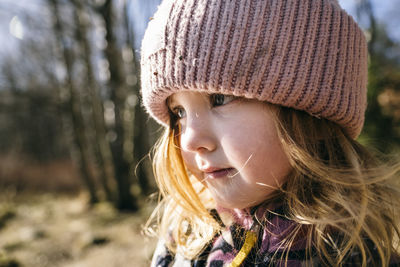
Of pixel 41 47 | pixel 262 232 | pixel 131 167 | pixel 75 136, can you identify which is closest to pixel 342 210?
pixel 262 232

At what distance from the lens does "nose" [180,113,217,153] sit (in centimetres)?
105

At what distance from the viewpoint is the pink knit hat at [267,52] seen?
1.00m

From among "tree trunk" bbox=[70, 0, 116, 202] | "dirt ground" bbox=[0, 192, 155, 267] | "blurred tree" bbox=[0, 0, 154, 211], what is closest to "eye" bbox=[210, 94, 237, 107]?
"dirt ground" bbox=[0, 192, 155, 267]

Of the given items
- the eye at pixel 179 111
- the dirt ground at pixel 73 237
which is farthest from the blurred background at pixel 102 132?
the eye at pixel 179 111

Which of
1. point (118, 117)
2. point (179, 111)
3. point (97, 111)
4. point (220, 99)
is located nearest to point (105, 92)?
point (97, 111)

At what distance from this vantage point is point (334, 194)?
41.6 inches

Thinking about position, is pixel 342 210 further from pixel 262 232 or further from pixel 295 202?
pixel 262 232

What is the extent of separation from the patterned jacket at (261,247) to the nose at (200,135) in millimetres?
338

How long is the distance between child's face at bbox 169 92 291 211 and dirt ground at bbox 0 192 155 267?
1.74 m

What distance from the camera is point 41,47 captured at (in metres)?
8.30

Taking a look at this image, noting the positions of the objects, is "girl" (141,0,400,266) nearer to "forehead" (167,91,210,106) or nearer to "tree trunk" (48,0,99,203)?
"forehead" (167,91,210,106)

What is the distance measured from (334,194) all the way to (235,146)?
398 millimetres

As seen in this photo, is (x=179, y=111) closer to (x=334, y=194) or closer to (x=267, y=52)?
(x=267, y=52)

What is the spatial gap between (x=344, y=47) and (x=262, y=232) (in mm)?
739
